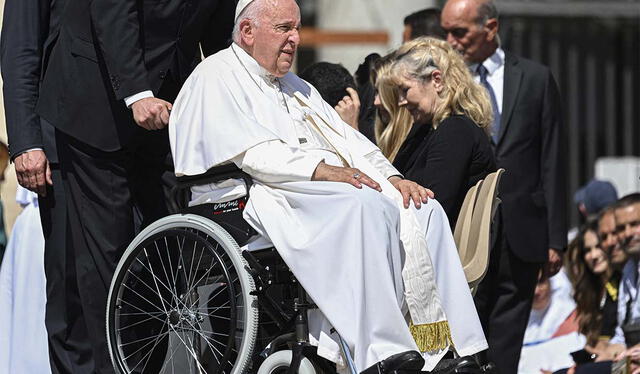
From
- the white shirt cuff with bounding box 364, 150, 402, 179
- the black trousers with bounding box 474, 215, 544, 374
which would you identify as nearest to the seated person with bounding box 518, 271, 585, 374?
the black trousers with bounding box 474, 215, 544, 374

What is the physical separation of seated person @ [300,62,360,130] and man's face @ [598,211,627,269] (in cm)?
178

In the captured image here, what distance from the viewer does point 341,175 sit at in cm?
564

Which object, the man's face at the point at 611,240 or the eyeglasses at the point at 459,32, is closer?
the eyeglasses at the point at 459,32

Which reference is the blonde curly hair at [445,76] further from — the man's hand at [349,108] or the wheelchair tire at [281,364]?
the wheelchair tire at [281,364]

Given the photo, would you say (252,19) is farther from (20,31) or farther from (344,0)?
(344,0)

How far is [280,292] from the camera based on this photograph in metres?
5.79

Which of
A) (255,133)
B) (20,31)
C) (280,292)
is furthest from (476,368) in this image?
(20,31)

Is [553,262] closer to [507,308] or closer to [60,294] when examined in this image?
[507,308]

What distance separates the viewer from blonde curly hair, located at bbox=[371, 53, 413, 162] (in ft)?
22.0

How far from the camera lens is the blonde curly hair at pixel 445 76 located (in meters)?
6.62

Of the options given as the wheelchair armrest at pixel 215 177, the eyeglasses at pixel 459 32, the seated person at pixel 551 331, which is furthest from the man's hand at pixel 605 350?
the wheelchair armrest at pixel 215 177

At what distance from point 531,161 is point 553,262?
1.76ft

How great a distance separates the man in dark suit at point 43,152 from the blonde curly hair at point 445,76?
144 centimetres

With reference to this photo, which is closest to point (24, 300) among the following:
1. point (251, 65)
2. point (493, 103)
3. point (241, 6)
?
point (251, 65)
